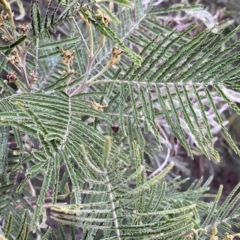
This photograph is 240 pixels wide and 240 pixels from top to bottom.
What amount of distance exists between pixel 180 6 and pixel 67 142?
0.30 metres

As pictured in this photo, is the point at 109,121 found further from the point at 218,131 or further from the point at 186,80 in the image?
the point at 218,131

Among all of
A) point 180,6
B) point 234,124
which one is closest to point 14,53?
point 180,6

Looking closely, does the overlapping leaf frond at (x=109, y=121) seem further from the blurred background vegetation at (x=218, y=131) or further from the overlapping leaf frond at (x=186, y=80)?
the blurred background vegetation at (x=218, y=131)

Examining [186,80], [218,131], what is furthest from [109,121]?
[218,131]

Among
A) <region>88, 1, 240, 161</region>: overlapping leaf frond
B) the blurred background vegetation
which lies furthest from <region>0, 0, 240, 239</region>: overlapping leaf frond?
the blurred background vegetation

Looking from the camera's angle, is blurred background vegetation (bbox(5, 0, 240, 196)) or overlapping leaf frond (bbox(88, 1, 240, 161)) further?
blurred background vegetation (bbox(5, 0, 240, 196))

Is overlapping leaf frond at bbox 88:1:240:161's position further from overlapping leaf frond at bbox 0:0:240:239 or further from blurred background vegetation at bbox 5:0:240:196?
blurred background vegetation at bbox 5:0:240:196

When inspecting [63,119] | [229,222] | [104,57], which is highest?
[104,57]

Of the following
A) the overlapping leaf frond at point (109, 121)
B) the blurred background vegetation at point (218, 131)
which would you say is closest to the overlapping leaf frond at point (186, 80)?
the overlapping leaf frond at point (109, 121)

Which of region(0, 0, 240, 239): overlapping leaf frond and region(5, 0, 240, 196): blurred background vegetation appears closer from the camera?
region(0, 0, 240, 239): overlapping leaf frond

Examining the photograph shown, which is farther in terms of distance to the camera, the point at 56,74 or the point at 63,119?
the point at 56,74

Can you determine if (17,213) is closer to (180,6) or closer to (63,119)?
(63,119)

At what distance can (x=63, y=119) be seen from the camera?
0.44 metres

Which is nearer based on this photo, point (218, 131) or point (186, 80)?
point (186, 80)
